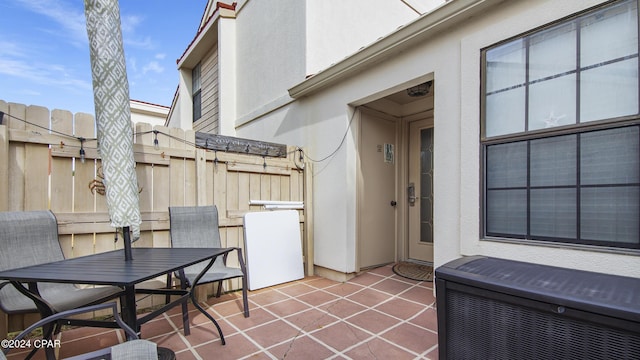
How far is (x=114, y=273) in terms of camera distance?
1.68 metres

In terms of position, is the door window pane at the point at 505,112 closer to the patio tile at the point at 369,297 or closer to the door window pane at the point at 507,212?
the door window pane at the point at 507,212

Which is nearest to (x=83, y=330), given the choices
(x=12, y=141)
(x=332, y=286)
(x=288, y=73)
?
(x=12, y=141)

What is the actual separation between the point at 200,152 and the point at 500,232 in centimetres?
311

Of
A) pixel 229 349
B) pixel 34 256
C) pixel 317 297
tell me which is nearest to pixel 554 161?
pixel 317 297

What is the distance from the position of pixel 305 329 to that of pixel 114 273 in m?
1.52

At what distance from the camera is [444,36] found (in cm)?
279

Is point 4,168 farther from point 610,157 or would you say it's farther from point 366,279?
point 610,157

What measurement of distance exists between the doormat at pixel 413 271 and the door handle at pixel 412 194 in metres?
0.95

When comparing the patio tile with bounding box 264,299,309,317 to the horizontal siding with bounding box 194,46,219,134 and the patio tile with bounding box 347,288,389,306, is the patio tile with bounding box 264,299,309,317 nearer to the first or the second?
the patio tile with bounding box 347,288,389,306

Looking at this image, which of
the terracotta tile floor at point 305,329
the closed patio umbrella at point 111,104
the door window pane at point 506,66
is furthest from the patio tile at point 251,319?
the door window pane at point 506,66

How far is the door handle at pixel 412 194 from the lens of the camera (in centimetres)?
453

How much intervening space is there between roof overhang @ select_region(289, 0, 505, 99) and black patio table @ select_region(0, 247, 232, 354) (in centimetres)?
265

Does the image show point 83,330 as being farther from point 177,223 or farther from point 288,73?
point 288,73

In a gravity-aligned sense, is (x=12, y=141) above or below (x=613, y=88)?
below
